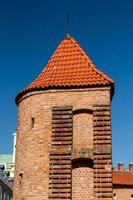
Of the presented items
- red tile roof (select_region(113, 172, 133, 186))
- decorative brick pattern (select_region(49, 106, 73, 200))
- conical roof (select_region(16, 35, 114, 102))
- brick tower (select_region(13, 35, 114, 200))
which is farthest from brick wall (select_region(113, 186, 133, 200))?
decorative brick pattern (select_region(49, 106, 73, 200))

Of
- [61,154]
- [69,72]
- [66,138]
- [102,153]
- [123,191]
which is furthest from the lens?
[123,191]

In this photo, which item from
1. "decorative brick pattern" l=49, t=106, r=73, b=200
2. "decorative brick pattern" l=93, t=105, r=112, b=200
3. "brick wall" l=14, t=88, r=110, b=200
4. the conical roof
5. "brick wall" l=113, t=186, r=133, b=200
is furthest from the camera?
"brick wall" l=113, t=186, r=133, b=200

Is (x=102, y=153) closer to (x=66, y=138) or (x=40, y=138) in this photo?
(x=66, y=138)

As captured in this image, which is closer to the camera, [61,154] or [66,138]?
[61,154]

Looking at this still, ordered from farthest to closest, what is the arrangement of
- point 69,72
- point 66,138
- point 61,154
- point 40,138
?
1. point 69,72
2. point 40,138
3. point 66,138
4. point 61,154

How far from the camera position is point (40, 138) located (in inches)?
722

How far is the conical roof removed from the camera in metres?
19.0

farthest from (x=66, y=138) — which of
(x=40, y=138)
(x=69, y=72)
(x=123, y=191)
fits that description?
(x=123, y=191)

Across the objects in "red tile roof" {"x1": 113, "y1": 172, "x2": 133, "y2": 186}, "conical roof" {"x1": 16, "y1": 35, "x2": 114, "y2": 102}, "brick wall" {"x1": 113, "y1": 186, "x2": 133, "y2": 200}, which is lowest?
"brick wall" {"x1": 113, "y1": 186, "x2": 133, "y2": 200}

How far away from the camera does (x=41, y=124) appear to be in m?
18.6

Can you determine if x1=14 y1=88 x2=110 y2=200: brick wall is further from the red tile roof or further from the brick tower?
the red tile roof

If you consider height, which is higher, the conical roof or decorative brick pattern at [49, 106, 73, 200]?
the conical roof

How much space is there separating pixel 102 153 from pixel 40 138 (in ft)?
9.09

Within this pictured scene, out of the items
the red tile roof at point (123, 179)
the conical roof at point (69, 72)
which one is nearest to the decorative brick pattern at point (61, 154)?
the conical roof at point (69, 72)
